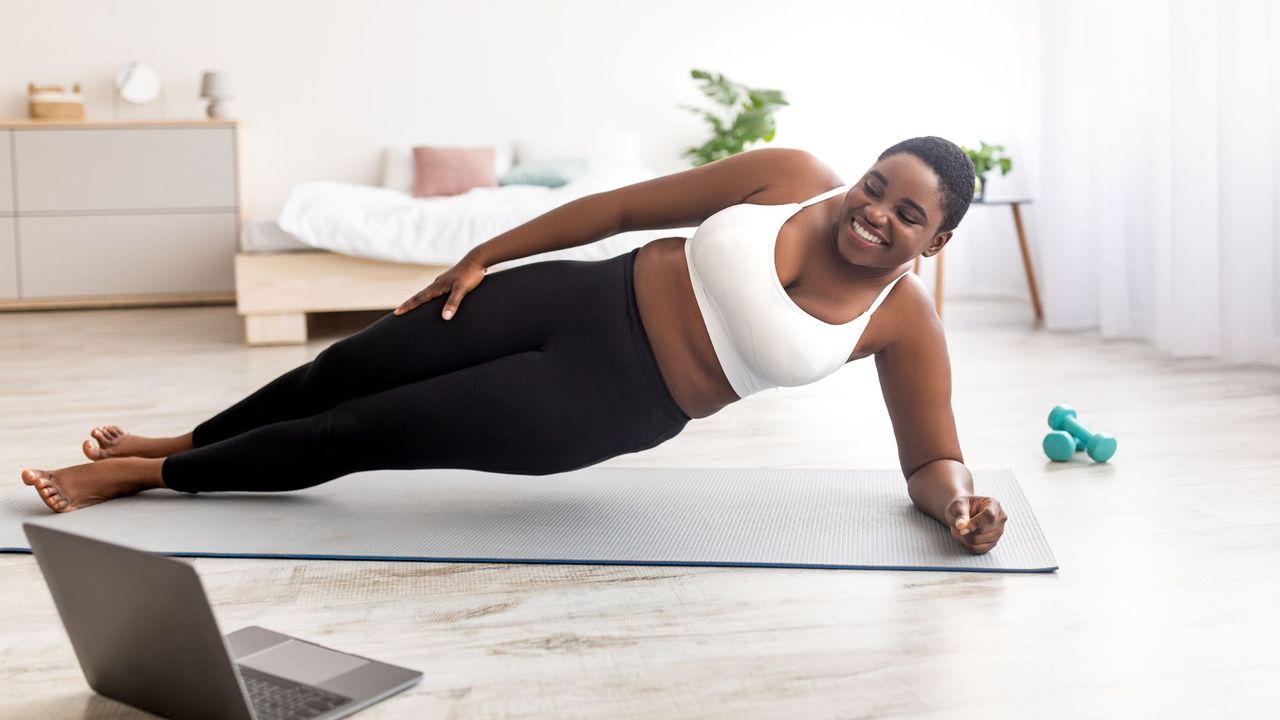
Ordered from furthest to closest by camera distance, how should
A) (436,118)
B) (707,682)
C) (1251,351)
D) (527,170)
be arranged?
(436,118)
(527,170)
(1251,351)
(707,682)

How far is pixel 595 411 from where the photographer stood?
1.71m

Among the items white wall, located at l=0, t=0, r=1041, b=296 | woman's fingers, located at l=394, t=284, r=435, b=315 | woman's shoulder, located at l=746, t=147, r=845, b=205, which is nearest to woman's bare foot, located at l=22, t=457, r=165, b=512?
woman's fingers, located at l=394, t=284, r=435, b=315

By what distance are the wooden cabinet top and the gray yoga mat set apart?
3618 millimetres

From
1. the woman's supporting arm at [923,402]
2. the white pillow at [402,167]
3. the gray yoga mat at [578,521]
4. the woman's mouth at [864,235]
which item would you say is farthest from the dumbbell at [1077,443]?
the white pillow at [402,167]

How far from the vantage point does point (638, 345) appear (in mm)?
1722

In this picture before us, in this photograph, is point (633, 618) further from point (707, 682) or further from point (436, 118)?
point (436, 118)

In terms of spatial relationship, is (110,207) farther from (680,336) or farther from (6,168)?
(680,336)

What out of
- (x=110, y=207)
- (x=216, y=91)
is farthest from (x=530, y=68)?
(x=110, y=207)

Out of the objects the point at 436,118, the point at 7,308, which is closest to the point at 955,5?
the point at 436,118

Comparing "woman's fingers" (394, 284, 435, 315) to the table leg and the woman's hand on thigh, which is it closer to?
the woman's hand on thigh

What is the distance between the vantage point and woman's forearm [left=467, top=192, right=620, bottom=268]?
5.90 ft

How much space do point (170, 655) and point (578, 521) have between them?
2.76 feet

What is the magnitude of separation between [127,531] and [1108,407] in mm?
2221

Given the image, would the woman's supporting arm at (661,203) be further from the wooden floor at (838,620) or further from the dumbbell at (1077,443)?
the dumbbell at (1077,443)
